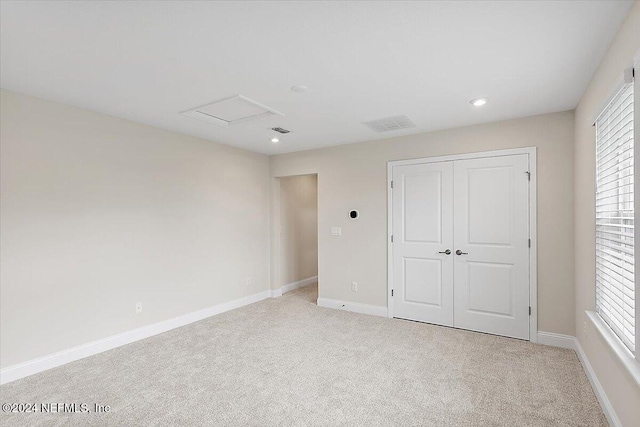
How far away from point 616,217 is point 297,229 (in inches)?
184

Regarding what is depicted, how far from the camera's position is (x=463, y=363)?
2898 millimetres

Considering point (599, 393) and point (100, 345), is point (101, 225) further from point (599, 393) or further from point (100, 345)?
point (599, 393)

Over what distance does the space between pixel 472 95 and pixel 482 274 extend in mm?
2047

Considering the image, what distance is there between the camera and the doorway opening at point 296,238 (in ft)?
18.1

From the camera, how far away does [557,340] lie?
129 inches

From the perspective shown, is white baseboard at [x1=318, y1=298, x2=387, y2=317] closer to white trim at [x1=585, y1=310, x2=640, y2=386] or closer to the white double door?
the white double door

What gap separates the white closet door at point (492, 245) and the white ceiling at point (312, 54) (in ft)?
2.40

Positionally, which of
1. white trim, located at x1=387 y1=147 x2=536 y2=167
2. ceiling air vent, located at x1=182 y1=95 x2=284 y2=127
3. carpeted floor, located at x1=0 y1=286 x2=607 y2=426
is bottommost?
carpeted floor, located at x1=0 y1=286 x2=607 y2=426

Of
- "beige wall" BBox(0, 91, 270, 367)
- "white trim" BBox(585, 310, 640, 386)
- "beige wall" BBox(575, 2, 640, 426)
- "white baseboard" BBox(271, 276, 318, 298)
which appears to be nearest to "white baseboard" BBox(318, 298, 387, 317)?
"white baseboard" BBox(271, 276, 318, 298)

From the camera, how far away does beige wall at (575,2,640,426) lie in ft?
5.56

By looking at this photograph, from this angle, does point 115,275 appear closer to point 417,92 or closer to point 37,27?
point 37,27

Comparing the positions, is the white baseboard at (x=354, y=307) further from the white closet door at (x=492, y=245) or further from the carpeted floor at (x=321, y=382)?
the white closet door at (x=492, y=245)

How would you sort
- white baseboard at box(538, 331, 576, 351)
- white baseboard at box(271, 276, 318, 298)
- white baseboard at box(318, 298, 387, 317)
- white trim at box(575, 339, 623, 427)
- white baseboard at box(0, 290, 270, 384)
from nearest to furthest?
white trim at box(575, 339, 623, 427)
white baseboard at box(0, 290, 270, 384)
white baseboard at box(538, 331, 576, 351)
white baseboard at box(318, 298, 387, 317)
white baseboard at box(271, 276, 318, 298)

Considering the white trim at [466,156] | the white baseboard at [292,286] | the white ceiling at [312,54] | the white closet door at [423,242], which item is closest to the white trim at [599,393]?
the white closet door at [423,242]
